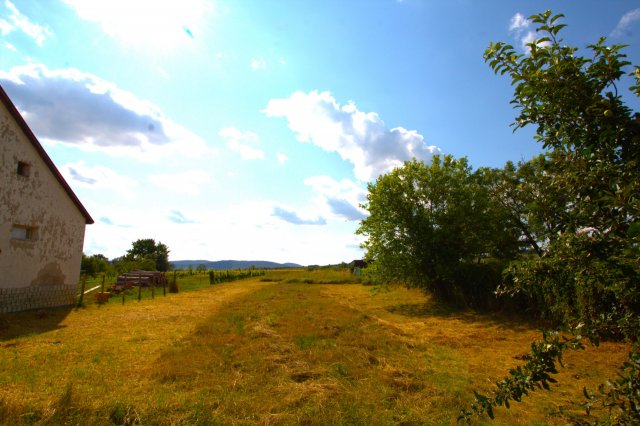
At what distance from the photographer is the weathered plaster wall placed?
15301mm

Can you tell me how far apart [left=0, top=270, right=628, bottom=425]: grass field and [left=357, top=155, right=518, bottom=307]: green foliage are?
6.30 m

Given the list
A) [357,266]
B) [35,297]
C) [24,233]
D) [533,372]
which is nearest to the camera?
[533,372]

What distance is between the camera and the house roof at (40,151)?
1535 cm

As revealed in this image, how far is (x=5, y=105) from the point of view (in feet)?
50.4

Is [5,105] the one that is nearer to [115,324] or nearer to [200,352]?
[115,324]

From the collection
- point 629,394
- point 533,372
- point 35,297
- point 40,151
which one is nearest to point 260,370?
point 533,372

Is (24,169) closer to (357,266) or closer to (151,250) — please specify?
(357,266)

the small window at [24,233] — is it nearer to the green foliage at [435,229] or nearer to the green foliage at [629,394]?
the green foliage at [435,229]

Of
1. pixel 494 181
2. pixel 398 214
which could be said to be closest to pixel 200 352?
pixel 398 214

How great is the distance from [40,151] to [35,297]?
23.5ft

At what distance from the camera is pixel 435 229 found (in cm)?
2261

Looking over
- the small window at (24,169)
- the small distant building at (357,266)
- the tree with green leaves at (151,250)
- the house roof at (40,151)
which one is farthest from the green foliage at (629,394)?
the tree with green leaves at (151,250)

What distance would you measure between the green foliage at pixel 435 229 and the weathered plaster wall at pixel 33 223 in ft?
57.9

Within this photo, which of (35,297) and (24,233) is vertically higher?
(24,233)
